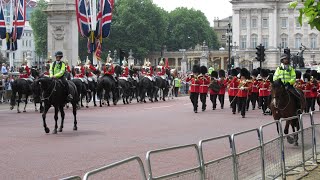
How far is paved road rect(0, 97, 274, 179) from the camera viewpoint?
468 inches

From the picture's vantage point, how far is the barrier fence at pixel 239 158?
7148 millimetres

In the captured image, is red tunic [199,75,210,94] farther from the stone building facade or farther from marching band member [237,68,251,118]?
the stone building facade

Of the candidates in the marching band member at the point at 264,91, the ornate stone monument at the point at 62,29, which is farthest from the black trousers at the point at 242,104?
the ornate stone monument at the point at 62,29

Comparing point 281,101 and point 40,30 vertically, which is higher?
point 40,30

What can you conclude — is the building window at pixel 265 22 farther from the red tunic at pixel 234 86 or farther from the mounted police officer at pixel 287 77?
the mounted police officer at pixel 287 77

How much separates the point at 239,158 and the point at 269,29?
125 m

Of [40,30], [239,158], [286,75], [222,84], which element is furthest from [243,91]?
[40,30]

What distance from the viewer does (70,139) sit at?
16531mm

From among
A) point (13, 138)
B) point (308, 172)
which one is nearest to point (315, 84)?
point (13, 138)

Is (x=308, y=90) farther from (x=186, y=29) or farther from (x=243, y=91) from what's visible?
(x=186, y=29)

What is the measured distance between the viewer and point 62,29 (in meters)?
47.8

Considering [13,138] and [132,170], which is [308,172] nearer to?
[132,170]

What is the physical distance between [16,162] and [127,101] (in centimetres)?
2405

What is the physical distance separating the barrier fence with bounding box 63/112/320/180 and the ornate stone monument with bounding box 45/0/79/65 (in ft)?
117
